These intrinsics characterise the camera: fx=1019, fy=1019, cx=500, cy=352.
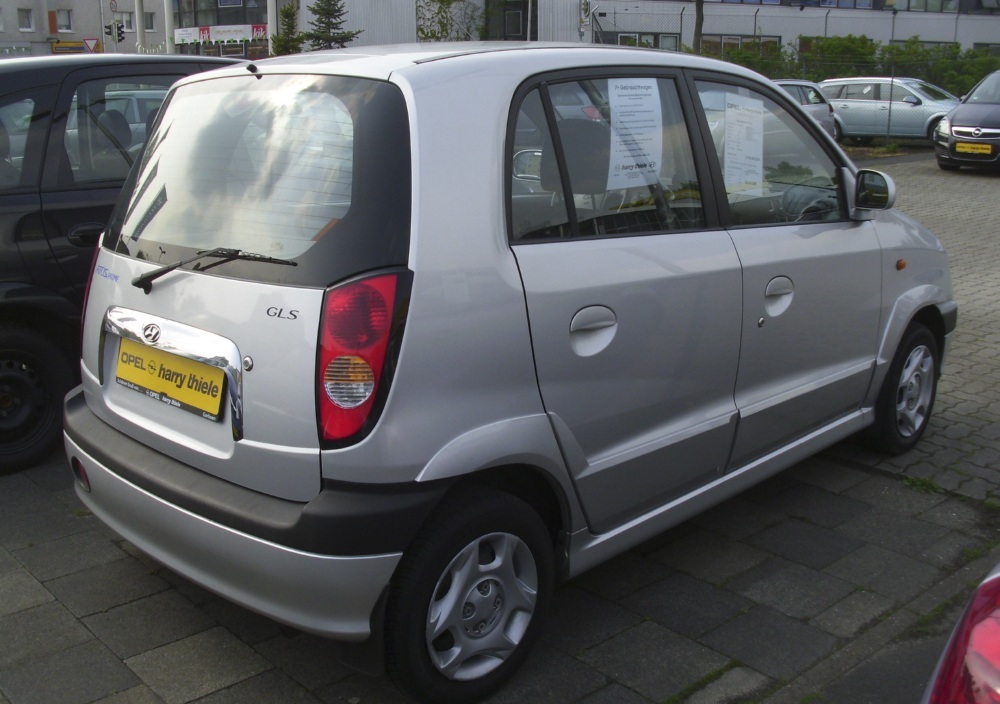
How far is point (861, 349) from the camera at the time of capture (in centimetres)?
449

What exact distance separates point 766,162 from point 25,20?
72.1 m

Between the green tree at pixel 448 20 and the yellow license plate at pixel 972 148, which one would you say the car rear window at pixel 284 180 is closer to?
the yellow license plate at pixel 972 148

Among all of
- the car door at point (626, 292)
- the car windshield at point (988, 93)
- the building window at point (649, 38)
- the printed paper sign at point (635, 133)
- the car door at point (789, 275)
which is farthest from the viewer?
the building window at point (649, 38)

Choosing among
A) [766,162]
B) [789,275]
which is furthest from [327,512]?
[766,162]

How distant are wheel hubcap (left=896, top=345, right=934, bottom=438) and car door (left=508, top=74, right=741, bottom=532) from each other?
1643 millimetres

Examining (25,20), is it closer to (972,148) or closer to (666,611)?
(972,148)

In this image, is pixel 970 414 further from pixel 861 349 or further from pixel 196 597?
pixel 196 597

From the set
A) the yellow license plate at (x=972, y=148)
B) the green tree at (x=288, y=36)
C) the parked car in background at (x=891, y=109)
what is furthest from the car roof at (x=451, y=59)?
the green tree at (x=288, y=36)

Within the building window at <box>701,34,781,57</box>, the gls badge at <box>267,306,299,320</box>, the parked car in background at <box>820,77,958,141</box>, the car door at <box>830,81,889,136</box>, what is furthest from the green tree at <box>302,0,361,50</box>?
the gls badge at <box>267,306,299,320</box>

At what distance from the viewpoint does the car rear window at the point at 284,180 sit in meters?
2.69

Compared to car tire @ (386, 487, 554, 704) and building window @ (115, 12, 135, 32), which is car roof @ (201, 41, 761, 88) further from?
building window @ (115, 12, 135, 32)

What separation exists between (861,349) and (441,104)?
2.51m

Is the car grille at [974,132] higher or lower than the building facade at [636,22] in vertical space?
lower

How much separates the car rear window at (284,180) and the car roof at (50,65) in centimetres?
155
